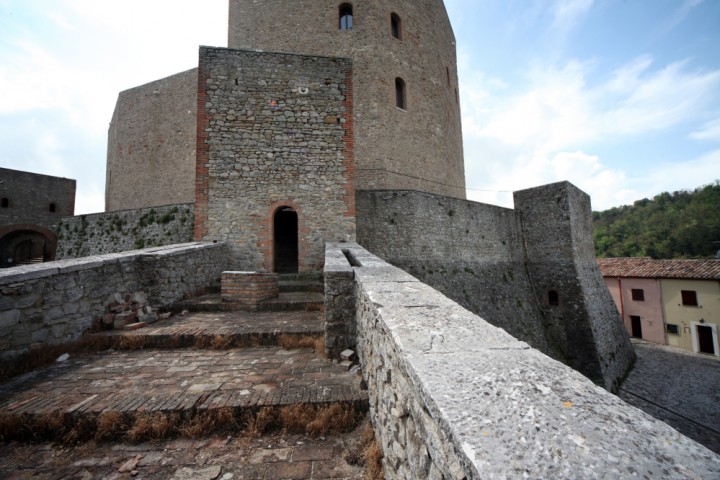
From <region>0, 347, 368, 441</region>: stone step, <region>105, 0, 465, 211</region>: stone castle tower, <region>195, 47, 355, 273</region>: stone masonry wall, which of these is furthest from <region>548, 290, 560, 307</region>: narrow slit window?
<region>0, 347, 368, 441</region>: stone step

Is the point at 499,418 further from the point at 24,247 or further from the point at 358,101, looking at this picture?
the point at 24,247

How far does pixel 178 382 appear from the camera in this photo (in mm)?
2758

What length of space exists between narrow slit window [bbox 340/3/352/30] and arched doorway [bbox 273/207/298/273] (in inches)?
359

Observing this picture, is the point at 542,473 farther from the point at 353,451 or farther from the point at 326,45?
the point at 326,45

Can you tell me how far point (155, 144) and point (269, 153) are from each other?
35.0 feet

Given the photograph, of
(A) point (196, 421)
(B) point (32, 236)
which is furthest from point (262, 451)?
(B) point (32, 236)

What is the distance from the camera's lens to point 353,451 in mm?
2033

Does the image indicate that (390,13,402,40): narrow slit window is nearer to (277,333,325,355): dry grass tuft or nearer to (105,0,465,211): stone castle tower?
(105,0,465,211): stone castle tower

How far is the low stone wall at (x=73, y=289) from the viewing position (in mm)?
3115

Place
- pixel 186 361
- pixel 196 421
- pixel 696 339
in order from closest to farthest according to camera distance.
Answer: pixel 196 421
pixel 186 361
pixel 696 339

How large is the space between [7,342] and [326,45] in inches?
543

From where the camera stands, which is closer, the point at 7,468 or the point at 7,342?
the point at 7,468

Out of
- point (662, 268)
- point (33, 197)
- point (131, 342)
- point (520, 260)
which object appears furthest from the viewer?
point (662, 268)

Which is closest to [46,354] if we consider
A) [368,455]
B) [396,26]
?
[368,455]
